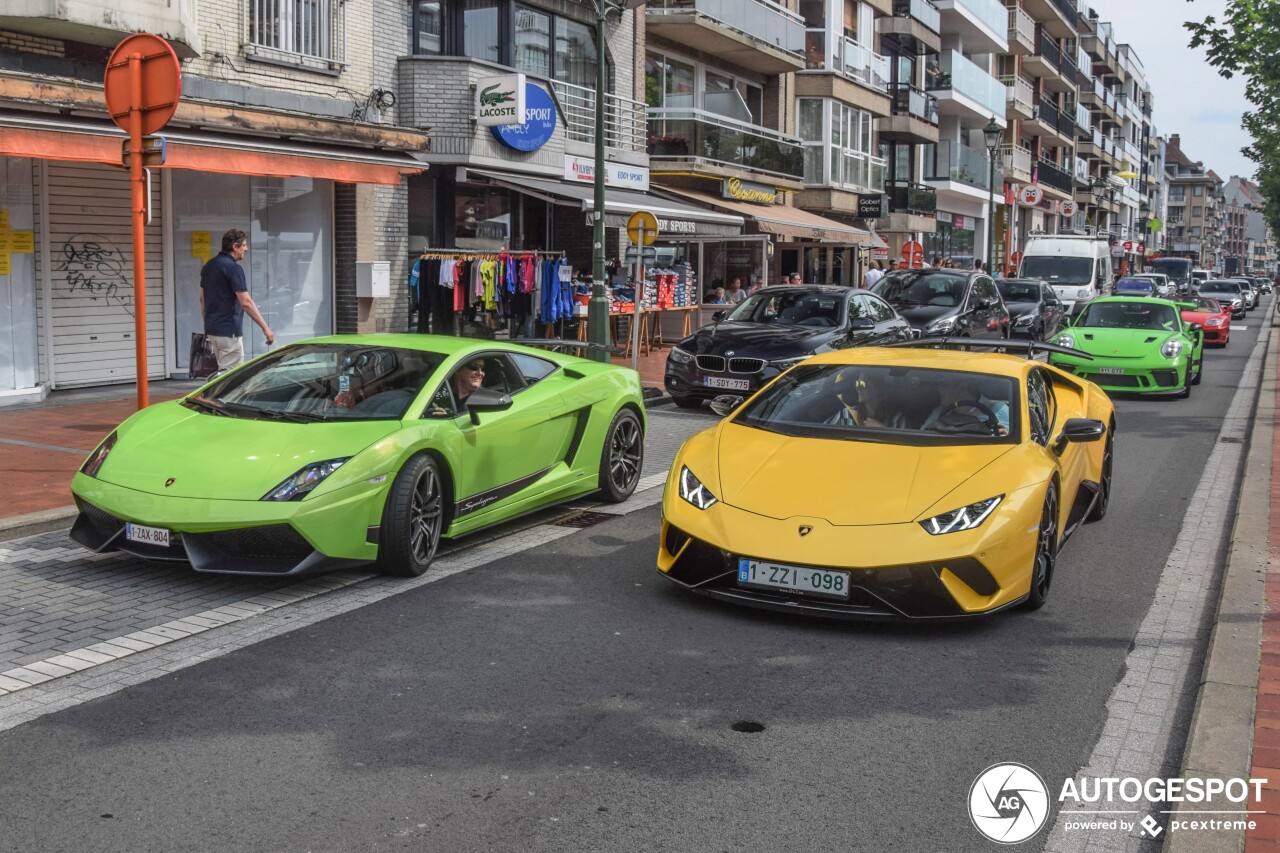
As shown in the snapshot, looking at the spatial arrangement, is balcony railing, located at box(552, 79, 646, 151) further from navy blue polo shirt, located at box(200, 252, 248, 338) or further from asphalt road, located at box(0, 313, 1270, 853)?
asphalt road, located at box(0, 313, 1270, 853)

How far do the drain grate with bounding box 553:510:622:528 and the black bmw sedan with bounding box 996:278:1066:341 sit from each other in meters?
18.4

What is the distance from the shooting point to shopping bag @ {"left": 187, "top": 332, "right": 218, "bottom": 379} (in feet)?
38.0

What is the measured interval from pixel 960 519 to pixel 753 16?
27104mm

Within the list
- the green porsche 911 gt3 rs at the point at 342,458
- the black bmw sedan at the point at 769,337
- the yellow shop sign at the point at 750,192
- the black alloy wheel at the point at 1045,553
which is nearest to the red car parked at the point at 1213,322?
the yellow shop sign at the point at 750,192

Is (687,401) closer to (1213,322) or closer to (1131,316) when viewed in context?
(1131,316)

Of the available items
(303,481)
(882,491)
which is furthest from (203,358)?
(882,491)

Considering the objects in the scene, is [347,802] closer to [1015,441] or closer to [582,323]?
[1015,441]

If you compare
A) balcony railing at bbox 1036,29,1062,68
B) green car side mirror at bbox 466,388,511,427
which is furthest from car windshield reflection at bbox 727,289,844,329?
balcony railing at bbox 1036,29,1062,68

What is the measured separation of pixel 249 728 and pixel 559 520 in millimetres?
4145

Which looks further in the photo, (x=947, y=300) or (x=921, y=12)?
(x=921, y=12)

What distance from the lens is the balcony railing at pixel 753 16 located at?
2862 cm

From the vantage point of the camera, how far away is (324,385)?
25.0 ft

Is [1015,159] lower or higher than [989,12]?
lower

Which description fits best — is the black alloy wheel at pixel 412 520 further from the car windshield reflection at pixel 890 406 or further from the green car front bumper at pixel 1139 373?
the green car front bumper at pixel 1139 373
